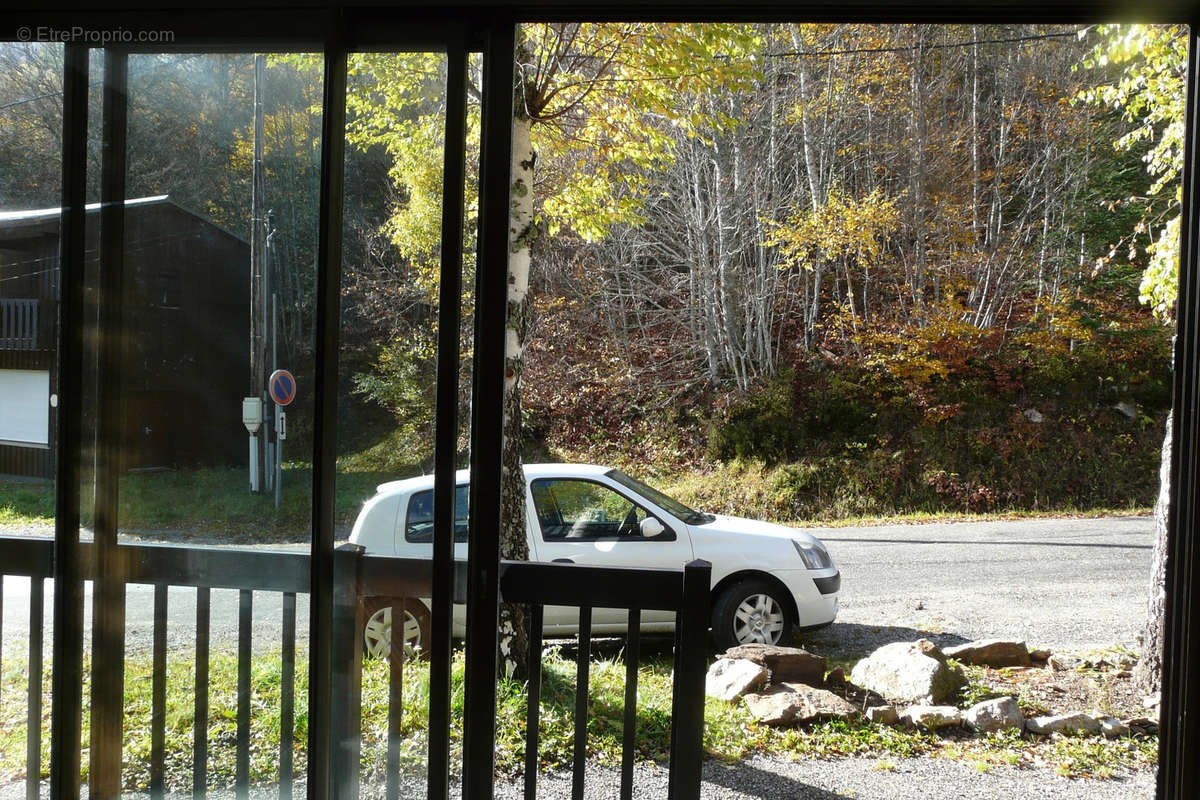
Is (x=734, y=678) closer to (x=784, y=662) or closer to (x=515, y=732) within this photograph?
(x=784, y=662)

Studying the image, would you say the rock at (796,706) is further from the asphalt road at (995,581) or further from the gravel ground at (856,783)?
the asphalt road at (995,581)

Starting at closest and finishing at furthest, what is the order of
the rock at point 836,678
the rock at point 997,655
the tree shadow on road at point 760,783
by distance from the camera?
1. the tree shadow on road at point 760,783
2. the rock at point 836,678
3. the rock at point 997,655

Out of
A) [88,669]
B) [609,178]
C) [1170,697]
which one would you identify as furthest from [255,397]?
[609,178]

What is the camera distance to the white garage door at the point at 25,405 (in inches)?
67.4

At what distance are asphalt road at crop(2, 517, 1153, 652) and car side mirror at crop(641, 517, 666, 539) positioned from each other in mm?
1644

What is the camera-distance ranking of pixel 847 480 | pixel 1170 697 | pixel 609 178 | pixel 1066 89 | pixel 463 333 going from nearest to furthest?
pixel 1170 697 < pixel 463 333 < pixel 609 178 < pixel 847 480 < pixel 1066 89

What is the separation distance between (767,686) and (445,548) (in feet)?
9.05

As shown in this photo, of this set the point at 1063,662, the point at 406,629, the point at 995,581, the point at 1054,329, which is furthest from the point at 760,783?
the point at 1054,329

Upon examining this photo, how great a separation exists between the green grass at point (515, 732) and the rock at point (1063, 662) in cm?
97

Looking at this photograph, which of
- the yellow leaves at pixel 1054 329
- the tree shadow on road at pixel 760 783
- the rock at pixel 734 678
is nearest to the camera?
the tree shadow on road at pixel 760 783

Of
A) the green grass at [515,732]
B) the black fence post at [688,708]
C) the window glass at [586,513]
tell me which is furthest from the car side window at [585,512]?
the black fence post at [688,708]

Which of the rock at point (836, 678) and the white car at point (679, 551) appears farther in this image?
the white car at point (679, 551)

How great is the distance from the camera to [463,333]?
1703 millimetres

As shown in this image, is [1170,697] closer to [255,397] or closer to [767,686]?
[255,397]
